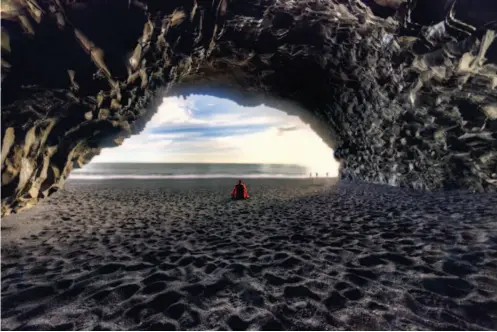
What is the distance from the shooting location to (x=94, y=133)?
11.1m

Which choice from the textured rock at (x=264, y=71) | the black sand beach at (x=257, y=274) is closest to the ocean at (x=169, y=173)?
the textured rock at (x=264, y=71)

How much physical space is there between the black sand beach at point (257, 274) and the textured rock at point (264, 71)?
3.44 metres

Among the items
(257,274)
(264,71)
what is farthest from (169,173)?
(257,274)

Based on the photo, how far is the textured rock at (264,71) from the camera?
20.2 ft

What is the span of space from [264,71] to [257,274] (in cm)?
1575

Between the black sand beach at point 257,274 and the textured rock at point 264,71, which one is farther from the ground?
the textured rock at point 264,71

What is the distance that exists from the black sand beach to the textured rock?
11.3 ft

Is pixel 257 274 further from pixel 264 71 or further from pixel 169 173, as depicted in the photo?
pixel 169 173

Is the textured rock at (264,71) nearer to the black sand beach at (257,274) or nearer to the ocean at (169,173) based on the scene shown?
the black sand beach at (257,274)

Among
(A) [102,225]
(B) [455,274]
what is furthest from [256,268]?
(A) [102,225]

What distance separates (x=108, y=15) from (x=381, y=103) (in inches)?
639

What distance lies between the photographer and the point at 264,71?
1767 cm

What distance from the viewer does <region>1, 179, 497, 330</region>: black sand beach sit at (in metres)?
3.54

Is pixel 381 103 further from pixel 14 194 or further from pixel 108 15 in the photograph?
pixel 14 194
